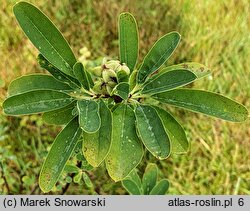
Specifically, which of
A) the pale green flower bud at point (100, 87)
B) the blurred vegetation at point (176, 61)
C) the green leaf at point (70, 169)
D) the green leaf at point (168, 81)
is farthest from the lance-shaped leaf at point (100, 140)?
the blurred vegetation at point (176, 61)

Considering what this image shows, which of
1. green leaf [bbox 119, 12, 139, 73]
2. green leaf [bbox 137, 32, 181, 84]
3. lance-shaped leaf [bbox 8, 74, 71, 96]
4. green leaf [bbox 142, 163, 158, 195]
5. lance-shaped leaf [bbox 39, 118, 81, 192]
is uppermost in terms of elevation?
green leaf [bbox 119, 12, 139, 73]

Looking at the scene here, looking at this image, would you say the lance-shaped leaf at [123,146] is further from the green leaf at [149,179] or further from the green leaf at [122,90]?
the green leaf at [149,179]

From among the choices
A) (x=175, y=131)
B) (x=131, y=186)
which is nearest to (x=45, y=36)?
(x=175, y=131)

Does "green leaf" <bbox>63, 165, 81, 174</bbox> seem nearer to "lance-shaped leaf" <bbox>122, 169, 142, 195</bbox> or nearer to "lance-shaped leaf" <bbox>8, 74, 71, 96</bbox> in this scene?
"lance-shaped leaf" <bbox>122, 169, 142, 195</bbox>

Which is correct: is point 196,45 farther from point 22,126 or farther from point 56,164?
point 56,164

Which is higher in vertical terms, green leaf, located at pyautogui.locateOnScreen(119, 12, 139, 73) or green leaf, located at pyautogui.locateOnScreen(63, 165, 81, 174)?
green leaf, located at pyautogui.locateOnScreen(119, 12, 139, 73)

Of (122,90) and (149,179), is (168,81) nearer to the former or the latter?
(122,90)

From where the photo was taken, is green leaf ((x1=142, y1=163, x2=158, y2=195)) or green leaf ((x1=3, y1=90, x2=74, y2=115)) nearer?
green leaf ((x1=3, y1=90, x2=74, y2=115))

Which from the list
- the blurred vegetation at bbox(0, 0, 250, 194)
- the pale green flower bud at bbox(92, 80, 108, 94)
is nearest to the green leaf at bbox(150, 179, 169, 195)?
the blurred vegetation at bbox(0, 0, 250, 194)

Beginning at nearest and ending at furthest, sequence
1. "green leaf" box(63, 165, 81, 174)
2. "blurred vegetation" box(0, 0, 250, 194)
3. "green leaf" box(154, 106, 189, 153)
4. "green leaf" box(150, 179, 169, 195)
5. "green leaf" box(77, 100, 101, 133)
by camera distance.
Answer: "green leaf" box(77, 100, 101, 133)
"green leaf" box(154, 106, 189, 153)
"green leaf" box(63, 165, 81, 174)
"green leaf" box(150, 179, 169, 195)
"blurred vegetation" box(0, 0, 250, 194)
